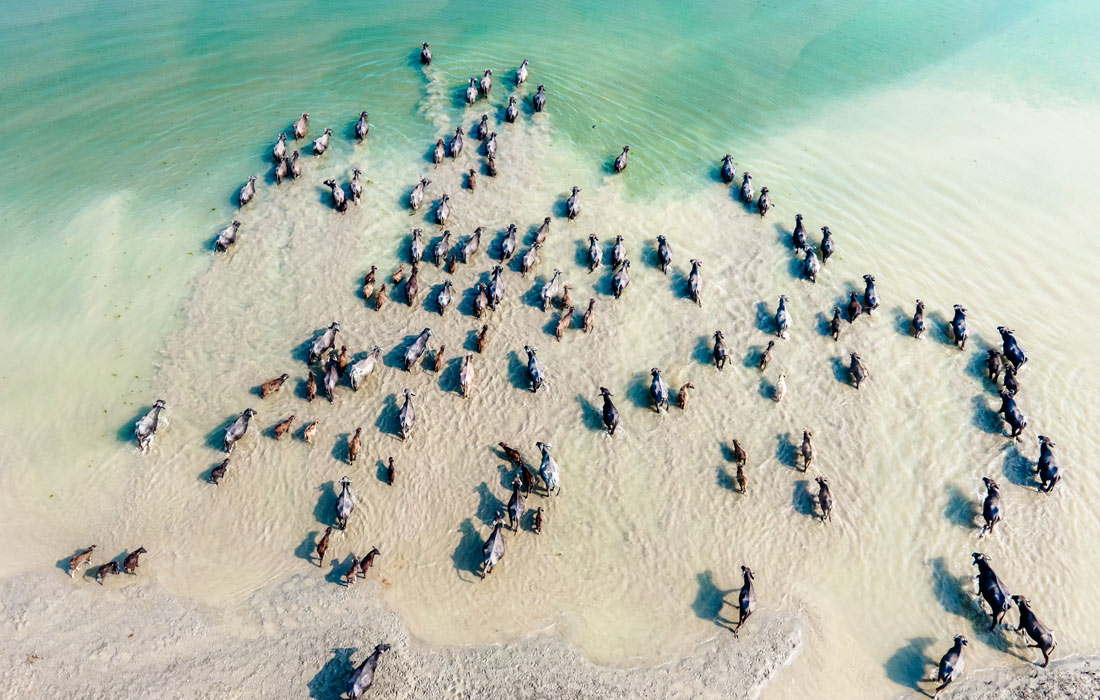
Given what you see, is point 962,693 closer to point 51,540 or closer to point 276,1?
point 51,540

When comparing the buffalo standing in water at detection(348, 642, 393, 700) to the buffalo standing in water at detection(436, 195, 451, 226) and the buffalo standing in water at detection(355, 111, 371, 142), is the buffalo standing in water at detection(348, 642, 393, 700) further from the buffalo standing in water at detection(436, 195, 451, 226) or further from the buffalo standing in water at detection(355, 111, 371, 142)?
the buffalo standing in water at detection(355, 111, 371, 142)

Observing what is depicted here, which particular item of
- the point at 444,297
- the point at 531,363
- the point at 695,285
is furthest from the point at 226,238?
the point at 695,285

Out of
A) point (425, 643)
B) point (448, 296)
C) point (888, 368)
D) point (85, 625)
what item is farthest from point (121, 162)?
point (888, 368)

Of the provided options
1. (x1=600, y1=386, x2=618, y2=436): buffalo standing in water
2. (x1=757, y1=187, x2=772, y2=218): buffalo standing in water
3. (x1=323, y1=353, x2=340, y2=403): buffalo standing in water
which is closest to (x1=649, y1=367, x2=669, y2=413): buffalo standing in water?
(x1=600, y1=386, x2=618, y2=436): buffalo standing in water

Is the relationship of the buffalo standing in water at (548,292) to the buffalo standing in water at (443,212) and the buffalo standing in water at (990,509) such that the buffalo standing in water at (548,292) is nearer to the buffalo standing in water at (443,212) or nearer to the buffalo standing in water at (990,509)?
the buffalo standing in water at (443,212)

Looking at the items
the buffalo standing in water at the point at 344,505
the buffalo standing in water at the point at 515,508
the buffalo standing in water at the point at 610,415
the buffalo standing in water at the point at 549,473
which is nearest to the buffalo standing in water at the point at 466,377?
the buffalo standing in water at the point at 549,473
